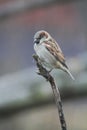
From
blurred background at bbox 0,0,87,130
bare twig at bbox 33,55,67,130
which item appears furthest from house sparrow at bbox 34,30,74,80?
blurred background at bbox 0,0,87,130

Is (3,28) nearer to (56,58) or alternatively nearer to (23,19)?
(23,19)

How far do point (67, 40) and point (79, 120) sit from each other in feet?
2.50

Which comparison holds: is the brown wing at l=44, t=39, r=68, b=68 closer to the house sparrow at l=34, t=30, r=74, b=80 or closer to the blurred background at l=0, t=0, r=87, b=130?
the house sparrow at l=34, t=30, r=74, b=80

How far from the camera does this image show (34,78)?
14.9 feet

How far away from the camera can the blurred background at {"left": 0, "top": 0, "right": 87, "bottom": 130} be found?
4363mm

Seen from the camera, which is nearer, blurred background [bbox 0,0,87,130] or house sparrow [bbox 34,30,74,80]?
house sparrow [bbox 34,30,74,80]

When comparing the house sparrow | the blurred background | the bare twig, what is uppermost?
the blurred background

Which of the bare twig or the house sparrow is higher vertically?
the house sparrow

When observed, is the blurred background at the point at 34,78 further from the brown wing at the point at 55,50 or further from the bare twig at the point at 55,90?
A: the bare twig at the point at 55,90

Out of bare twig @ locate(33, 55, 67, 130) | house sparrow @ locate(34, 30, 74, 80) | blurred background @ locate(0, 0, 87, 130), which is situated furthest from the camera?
blurred background @ locate(0, 0, 87, 130)

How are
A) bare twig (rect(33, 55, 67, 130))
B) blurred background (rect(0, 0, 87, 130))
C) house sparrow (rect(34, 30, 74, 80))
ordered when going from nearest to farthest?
bare twig (rect(33, 55, 67, 130)), house sparrow (rect(34, 30, 74, 80)), blurred background (rect(0, 0, 87, 130))

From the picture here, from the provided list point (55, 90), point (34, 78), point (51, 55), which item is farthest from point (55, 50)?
point (34, 78)

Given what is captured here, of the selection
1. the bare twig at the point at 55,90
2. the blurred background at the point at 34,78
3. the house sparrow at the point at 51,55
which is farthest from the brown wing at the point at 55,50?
the blurred background at the point at 34,78

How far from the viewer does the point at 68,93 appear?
4.43 meters
